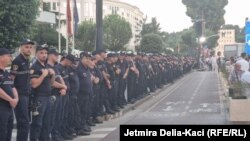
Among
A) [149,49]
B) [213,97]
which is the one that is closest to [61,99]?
[213,97]

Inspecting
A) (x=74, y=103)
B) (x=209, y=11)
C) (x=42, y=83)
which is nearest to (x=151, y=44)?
(x=209, y=11)

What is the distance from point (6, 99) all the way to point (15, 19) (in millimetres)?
19546

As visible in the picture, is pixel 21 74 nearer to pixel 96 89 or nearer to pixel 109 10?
pixel 96 89

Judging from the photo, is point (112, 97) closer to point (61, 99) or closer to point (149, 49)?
point (61, 99)

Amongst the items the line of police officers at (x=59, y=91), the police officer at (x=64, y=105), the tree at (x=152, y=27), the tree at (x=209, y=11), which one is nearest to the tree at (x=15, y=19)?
the line of police officers at (x=59, y=91)

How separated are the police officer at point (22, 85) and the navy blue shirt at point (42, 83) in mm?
331

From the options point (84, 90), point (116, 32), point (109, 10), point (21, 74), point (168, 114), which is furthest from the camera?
point (109, 10)

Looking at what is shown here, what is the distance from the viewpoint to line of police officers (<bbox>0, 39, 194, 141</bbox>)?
921cm

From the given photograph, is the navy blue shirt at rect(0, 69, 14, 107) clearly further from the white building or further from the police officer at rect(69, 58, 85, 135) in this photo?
the white building

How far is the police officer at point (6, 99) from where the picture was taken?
28.7 feet

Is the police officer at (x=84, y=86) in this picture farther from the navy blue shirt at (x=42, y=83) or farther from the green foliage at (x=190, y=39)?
the green foliage at (x=190, y=39)

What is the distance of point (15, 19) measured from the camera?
27.7 m

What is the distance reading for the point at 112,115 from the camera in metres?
16.9

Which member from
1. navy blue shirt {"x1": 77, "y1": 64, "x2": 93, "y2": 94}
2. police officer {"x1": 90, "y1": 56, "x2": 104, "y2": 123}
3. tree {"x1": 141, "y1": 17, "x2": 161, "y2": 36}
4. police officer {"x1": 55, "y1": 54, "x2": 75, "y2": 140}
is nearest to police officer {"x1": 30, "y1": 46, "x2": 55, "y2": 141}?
police officer {"x1": 55, "y1": 54, "x2": 75, "y2": 140}
